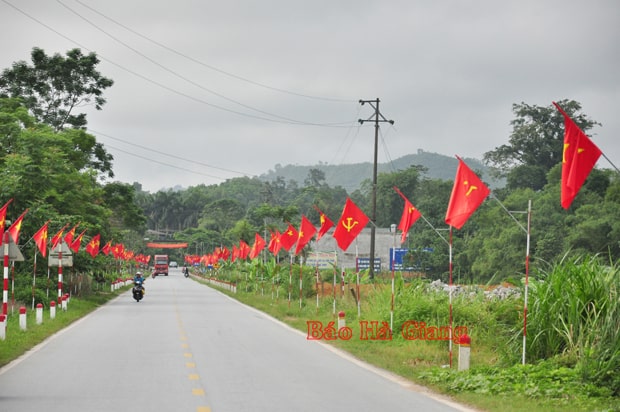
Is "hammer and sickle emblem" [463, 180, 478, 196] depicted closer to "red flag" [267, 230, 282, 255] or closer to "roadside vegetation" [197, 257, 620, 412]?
"roadside vegetation" [197, 257, 620, 412]

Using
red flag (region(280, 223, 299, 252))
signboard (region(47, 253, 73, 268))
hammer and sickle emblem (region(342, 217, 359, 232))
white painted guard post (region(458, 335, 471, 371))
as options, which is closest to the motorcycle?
red flag (region(280, 223, 299, 252))

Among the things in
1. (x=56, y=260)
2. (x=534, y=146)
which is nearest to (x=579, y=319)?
(x=56, y=260)

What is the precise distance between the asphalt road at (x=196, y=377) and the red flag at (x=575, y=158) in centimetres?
346

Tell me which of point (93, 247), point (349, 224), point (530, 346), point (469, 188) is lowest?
point (530, 346)

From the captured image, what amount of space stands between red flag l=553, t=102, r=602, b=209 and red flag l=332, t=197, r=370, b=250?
13923 millimetres

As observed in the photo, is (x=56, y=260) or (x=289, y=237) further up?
(x=289, y=237)

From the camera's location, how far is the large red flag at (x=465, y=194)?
14.5 m

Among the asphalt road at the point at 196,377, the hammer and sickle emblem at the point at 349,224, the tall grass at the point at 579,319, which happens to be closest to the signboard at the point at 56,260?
the asphalt road at the point at 196,377

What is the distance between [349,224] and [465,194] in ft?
36.9

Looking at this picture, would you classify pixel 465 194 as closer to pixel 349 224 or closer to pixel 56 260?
pixel 349 224

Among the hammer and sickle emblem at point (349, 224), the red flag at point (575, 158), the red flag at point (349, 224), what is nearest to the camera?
the red flag at point (575, 158)

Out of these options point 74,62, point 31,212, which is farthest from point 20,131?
point 74,62

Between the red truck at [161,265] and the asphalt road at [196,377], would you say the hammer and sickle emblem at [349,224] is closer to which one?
the asphalt road at [196,377]

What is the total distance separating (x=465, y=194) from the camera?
14672 mm
